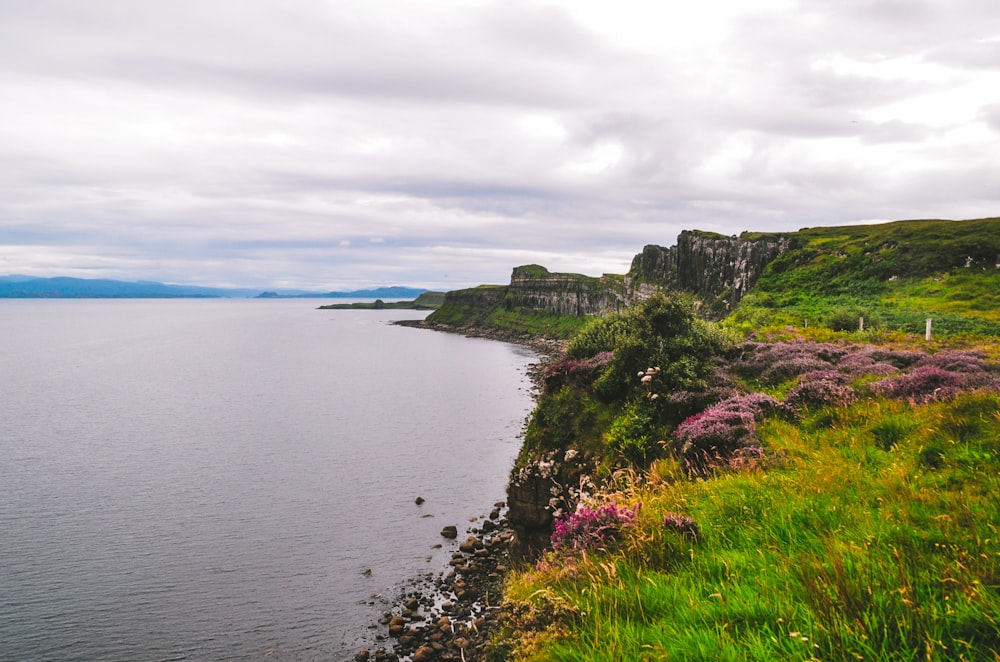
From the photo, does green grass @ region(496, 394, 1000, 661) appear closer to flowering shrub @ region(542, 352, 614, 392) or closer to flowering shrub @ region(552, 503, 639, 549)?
flowering shrub @ region(552, 503, 639, 549)

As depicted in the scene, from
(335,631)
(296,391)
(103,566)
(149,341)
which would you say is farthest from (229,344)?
(335,631)

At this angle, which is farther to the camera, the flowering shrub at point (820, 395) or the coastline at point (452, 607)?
the coastline at point (452, 607)

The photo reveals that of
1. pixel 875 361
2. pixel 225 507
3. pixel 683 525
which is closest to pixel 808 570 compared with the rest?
A: pixel 683 525

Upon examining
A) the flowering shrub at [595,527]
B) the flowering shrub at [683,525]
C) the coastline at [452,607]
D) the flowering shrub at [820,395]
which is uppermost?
the flowering shrub at [820,395]

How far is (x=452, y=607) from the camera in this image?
1109 inches

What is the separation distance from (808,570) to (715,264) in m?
141

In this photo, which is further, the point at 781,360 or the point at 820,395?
the point at 781,360

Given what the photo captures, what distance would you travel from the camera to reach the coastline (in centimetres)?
2423

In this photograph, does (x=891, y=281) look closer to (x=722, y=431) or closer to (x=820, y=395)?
(x=820, y=395)

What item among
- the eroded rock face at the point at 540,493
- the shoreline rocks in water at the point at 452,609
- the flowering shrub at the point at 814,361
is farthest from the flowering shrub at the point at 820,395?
the shoreline rocks in water at the point at 452,609

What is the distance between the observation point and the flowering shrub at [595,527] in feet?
26.7

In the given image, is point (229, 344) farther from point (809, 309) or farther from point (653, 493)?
point (653, 493)

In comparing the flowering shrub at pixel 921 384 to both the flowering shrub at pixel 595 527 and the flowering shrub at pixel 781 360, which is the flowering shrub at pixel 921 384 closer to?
the flowering shrub at pixel 781 360

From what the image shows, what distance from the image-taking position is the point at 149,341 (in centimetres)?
18600
